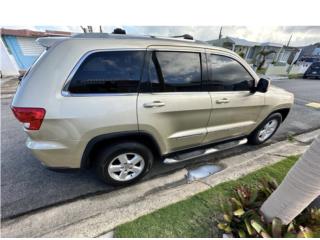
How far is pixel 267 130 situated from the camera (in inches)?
147

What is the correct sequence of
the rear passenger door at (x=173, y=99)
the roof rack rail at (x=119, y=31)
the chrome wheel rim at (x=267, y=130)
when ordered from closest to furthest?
1. the rear passenger door at (x=173, y=99)
2. the roof rack rail at (x=119, y=31)
3. the chrome wheel rim at (x=267, y=130)

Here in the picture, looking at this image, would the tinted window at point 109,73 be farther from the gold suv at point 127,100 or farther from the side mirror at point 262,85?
the side mirror at point 262,85

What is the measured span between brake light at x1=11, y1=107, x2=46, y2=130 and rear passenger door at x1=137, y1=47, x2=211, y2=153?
1.00m

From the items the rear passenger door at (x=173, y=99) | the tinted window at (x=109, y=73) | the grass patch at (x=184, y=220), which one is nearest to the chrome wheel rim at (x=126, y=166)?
the rear passenger door at (x=173, y=99)

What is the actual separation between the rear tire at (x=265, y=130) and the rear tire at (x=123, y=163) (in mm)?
2243

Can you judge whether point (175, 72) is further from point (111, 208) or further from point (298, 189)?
point (111, 208)

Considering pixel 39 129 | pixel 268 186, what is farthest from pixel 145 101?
pixel 268 186

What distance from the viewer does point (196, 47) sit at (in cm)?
248

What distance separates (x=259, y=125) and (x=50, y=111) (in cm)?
341

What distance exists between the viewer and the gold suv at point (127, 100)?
186 centimetres

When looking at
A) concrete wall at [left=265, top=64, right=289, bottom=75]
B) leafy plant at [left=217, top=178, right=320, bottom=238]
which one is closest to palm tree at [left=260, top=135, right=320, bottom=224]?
leafy plant at [left=217, top=178, right=320, bottom=238]

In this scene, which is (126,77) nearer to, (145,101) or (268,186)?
(145,101)

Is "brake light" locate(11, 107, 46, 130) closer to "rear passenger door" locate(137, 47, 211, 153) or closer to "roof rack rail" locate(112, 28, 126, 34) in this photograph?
"rear passenger door" locate(137, 47, 211, 153)

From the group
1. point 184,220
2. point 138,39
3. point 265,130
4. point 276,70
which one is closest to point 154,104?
point 138,39
